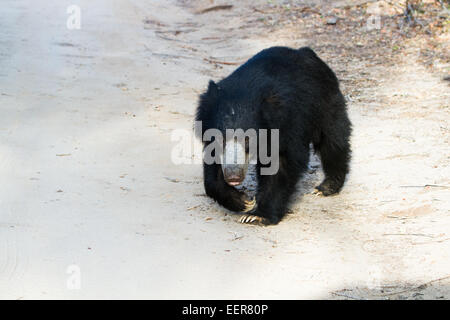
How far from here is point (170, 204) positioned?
443cm

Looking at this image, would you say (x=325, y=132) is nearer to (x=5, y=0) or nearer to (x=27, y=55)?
(x=27, y=55)

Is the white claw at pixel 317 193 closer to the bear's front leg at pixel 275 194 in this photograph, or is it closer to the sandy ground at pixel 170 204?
the sandy ground at pixel 170 204

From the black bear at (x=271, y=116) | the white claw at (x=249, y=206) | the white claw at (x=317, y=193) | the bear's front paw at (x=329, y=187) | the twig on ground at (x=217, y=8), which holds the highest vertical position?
the black bear at (x=271, y=116)

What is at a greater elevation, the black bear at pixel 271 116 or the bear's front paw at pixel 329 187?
the black bear at pixel 271 116

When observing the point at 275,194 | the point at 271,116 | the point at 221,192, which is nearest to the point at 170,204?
the point at 221,192

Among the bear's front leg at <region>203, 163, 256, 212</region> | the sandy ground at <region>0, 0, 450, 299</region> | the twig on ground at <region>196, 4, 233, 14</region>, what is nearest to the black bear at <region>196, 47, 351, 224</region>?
the bear's front leg at <region>203, 163, 256, 212</region>

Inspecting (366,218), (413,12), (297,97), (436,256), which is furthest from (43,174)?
(413,12)

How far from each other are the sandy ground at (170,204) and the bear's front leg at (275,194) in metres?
0.09

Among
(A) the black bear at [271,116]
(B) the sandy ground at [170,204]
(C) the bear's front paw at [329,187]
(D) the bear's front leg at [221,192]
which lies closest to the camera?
(B) the sandy ground at [170,204]

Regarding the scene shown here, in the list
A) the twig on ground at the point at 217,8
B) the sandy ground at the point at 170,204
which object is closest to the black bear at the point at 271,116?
the sandy ground at the point at 170,204

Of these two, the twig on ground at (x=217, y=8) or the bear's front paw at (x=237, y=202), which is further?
the twig on ground at (x=217, y=8)

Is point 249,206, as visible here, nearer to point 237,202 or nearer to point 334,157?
point 237,202

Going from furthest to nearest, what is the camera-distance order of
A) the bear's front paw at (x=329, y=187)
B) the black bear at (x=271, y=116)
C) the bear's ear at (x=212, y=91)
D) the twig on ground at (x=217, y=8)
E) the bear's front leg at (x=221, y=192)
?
the twig on ground at (x=217, y=8) → the bear's front paw at (x=329, y=187) → the bear's front leg at (x=221, y=192) → the bear's ear at (x=212, y=91) → the black bear at (x=271, y=116)

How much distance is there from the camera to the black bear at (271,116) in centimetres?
409
